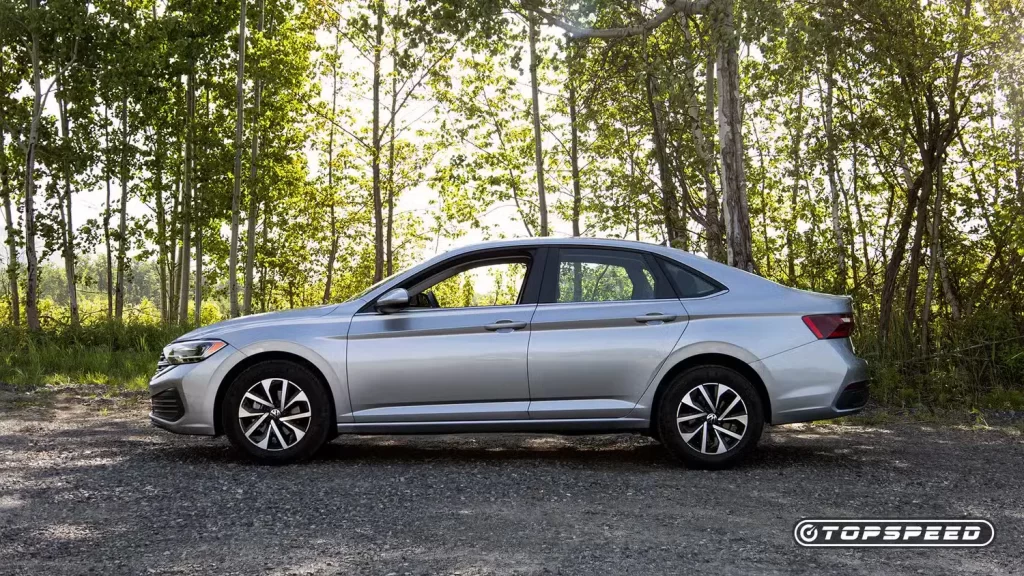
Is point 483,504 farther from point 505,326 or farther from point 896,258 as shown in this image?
point 896,258

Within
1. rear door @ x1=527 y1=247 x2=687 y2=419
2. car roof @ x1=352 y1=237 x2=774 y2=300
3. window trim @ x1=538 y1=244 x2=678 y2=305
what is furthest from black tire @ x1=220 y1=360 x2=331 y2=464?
window trim @ x1=538 y1=244 x2=678 y2=305

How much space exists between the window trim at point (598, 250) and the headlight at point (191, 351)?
8.00 feet

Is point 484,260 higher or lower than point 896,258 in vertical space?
lower

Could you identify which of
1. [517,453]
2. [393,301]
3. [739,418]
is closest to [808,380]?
[739,418]

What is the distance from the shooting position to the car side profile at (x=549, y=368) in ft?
23.4

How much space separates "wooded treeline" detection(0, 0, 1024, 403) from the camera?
43.0 ft

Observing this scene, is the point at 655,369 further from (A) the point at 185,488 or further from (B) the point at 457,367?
(A) the point at 185,488

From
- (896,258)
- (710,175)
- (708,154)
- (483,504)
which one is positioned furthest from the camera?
(708,154)

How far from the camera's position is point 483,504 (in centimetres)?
603

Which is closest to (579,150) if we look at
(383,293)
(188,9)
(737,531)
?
(188,9)

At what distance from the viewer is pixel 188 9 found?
22.8 m

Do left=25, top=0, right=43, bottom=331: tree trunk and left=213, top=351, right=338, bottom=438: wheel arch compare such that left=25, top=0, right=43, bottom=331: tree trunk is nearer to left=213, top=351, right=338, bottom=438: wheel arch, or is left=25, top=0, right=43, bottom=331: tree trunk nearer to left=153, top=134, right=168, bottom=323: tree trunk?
left=153, top=134, right=168, bottom=323: tree trunk

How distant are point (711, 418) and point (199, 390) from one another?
12.4ft

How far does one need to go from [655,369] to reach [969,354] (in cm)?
726
